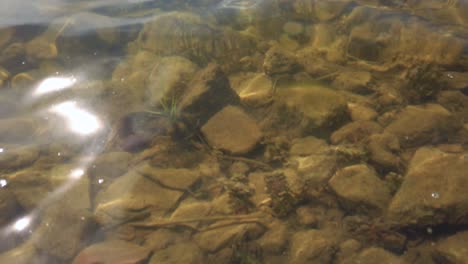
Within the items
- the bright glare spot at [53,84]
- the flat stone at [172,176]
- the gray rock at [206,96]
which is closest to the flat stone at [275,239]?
the flat stone at [172,176]

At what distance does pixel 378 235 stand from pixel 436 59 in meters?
2.56

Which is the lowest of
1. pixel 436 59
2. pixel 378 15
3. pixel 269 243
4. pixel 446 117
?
pixel 269 243

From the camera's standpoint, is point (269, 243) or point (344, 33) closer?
point (269, 243)

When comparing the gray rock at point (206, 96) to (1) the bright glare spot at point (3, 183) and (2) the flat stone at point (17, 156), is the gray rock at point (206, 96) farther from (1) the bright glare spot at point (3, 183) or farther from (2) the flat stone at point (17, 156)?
(1) the bright glare spot at point (3, 183)

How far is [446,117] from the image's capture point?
3527 mm

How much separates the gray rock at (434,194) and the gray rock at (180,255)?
1.71m

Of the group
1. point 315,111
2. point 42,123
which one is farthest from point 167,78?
point 315,111

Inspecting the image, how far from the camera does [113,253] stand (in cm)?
295

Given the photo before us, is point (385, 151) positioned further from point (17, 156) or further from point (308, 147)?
point (17, 156)

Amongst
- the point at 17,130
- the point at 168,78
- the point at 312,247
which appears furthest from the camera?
the point at 168,78

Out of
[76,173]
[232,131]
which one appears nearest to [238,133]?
[232,131]

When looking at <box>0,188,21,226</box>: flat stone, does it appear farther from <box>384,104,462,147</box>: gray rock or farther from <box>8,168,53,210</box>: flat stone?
<box>384,104,462,147</box>: gray rock

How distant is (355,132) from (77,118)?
3.19 metres

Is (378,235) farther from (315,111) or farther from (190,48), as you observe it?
(190,48)
